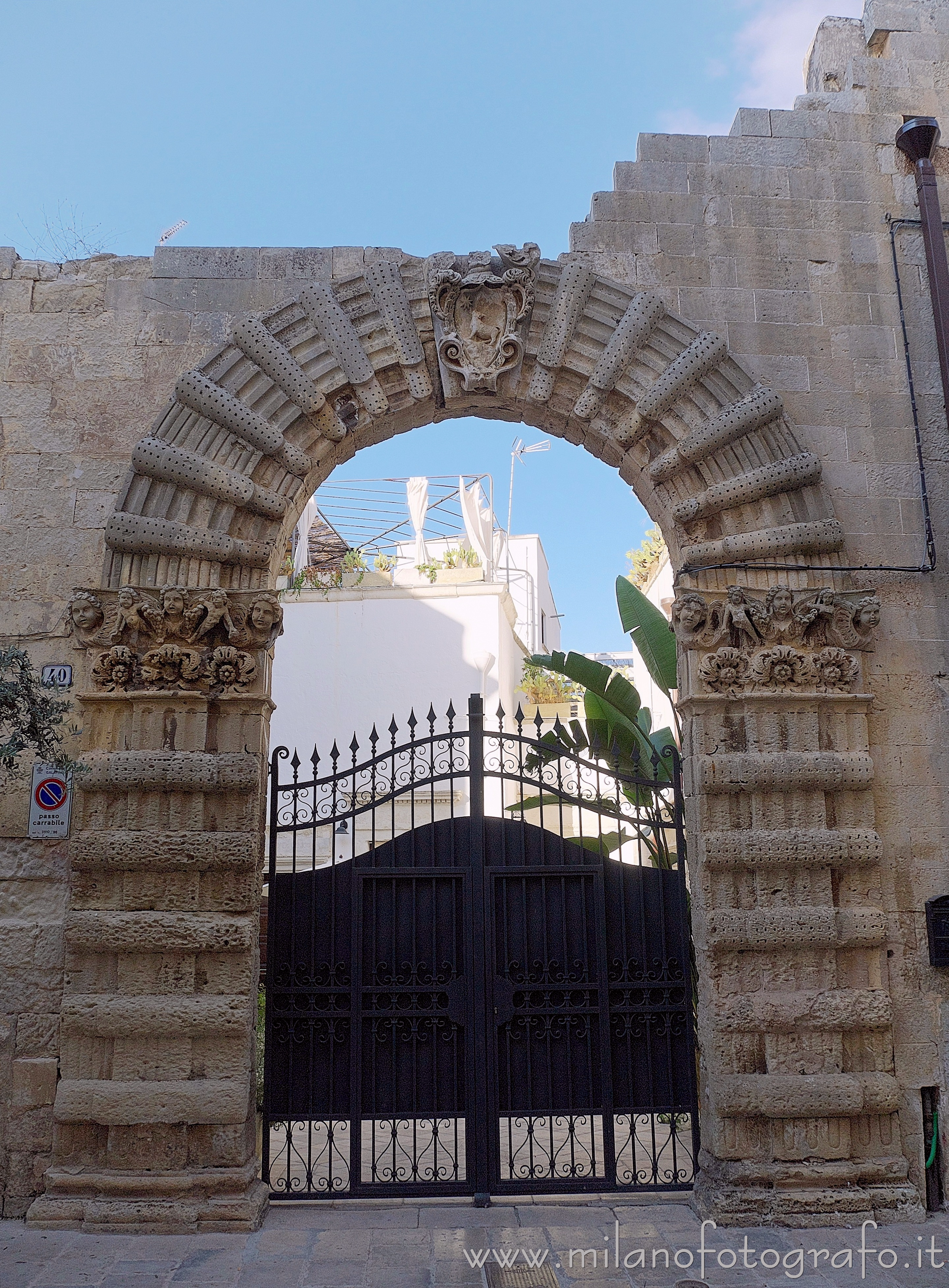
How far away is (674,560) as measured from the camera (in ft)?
21.0

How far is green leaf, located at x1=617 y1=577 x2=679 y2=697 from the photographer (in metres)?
8.23

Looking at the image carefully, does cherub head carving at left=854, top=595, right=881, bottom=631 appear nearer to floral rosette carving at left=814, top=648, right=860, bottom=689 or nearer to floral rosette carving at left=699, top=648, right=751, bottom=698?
floral rosette carving at left=814, top=648, right=860, bottom=689

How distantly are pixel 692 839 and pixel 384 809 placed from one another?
579 cm

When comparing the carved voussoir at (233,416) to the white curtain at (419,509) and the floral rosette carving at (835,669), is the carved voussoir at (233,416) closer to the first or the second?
the floral rosette carving at (835,669)

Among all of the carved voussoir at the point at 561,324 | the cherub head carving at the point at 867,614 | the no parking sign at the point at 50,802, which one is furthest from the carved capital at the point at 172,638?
the cherub head carving at the point at 867,614

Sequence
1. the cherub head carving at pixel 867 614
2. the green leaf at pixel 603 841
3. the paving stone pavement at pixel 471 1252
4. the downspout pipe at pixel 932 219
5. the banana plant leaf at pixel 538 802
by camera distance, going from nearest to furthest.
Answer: the paving stone pavement at pixel 471 1252
the cherub head carving at pixel 867 614
the green leaf at pixel 603 841
the downspout pipe at pixel 932 219
the banana plant leaf at pixel 538 802

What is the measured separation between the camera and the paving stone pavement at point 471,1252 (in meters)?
4.49

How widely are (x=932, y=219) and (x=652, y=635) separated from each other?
11.8ft

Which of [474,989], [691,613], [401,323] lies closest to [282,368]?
[401,323]

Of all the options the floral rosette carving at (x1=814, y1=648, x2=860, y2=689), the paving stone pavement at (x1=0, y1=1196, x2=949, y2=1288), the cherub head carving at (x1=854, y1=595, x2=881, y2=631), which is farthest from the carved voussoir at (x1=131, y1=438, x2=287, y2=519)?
the paving stone pavement at (x1=0, y1=1196, x2=949, y2=1288)

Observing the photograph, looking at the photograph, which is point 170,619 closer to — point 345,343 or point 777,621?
point 345,343

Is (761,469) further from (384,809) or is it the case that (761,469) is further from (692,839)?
(384,809)

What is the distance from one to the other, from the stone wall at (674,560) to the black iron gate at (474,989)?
0.34 m

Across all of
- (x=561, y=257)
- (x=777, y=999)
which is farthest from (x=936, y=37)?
(x=777, y=999)
